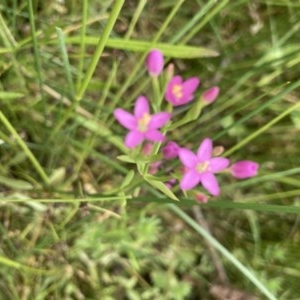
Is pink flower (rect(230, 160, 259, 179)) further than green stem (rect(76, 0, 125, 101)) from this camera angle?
Yes

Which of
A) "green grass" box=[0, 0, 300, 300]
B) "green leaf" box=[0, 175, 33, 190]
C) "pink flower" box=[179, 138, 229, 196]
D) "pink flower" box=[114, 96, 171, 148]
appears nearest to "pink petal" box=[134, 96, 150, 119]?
"pink flower" box=[114, 96, 171, 148]

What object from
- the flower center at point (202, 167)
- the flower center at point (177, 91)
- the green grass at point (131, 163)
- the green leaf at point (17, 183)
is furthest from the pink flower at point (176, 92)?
the green leaf at point (17, 183)

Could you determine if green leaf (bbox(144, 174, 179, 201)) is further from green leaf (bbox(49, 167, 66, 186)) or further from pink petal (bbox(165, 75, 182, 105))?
green leaf (bbox(49, 167, 66, 186))

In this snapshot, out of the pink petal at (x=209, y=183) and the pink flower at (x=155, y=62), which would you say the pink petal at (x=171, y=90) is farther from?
the pink petal at (x=209, y=183)

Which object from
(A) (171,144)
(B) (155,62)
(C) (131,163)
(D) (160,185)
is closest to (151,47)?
(B) (155,62)

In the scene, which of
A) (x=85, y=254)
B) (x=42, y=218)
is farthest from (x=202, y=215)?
(x=42, y=218)

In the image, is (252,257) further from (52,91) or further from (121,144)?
(52,91)
